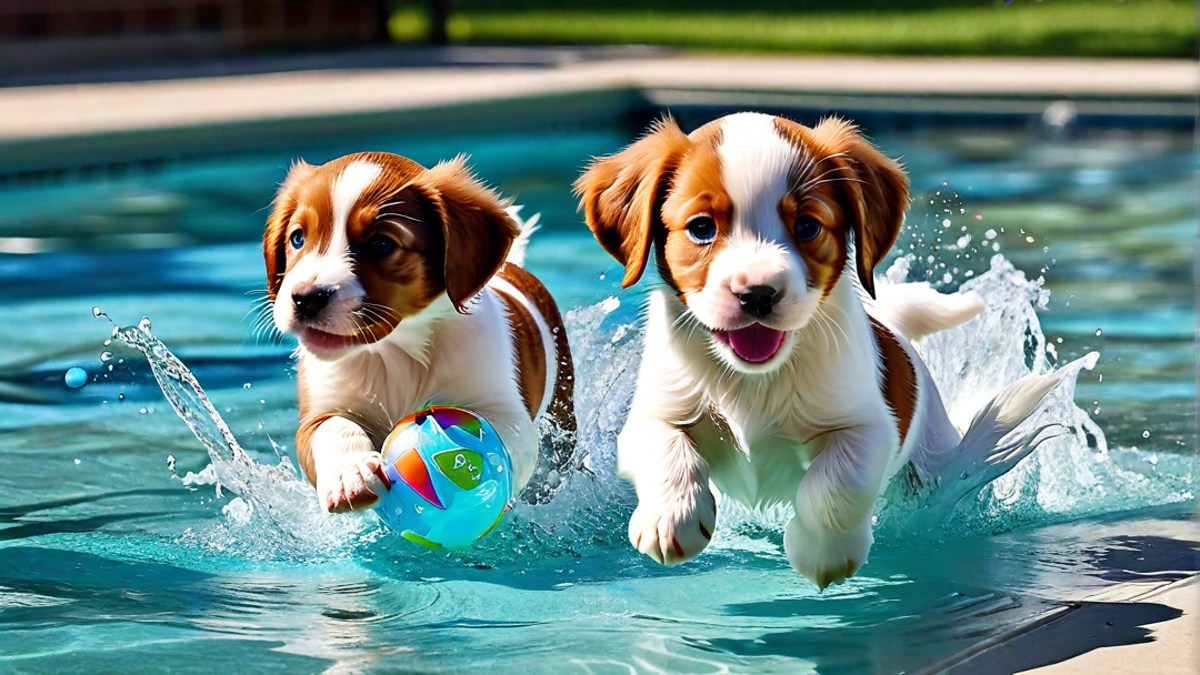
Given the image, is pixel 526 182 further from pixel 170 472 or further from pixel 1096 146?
pixel 170 472

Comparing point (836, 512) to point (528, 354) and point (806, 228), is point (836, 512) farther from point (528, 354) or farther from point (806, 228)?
point (528, 354)

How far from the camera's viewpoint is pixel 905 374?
4277mm

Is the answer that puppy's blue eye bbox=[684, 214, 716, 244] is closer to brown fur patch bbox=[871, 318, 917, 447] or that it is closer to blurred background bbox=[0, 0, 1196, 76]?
brown fur patch bbox=[871, 318, 917, 447]

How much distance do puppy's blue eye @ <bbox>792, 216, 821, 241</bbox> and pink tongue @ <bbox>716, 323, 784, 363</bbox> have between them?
0.22 m

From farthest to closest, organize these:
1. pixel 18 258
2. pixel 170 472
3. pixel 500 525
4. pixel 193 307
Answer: pixel 18 258, pixel 193 307, pixel 170 472, pixel 500 525

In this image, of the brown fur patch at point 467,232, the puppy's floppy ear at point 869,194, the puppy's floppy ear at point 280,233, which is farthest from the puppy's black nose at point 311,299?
the puppy's floppy ear at point 869,194

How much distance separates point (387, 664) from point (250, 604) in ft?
2.18

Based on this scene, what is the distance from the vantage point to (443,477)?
13.1 ft

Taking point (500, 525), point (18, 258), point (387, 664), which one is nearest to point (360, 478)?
point (387, 664)

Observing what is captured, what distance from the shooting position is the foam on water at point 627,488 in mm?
4551

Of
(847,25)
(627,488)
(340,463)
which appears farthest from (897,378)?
(847,25)

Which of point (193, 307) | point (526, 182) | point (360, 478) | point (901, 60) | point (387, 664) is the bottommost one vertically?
point (387, 664)

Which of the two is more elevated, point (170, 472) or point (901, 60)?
point (901, 60)

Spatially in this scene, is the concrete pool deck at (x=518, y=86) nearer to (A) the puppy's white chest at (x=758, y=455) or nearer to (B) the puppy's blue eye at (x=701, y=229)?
(A) the puppy's white chest at (x=758, y=455)
